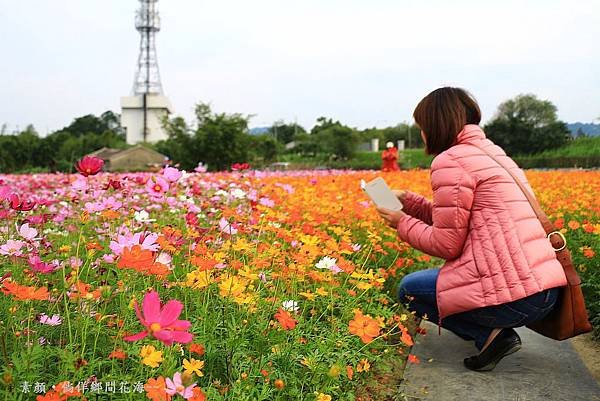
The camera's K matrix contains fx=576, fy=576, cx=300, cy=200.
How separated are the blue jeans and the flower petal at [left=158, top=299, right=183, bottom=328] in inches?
59.5

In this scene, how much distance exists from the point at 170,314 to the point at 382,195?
66.2 inches

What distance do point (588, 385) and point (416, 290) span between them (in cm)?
79

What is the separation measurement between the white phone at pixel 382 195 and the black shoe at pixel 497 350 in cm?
70

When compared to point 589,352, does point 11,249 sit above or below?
above

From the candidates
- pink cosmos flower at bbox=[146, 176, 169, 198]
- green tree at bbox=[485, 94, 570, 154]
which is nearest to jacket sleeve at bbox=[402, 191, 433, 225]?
pink cosmos flower at bbox=[146, 176, 169, 198]

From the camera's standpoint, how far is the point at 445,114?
2422 mm

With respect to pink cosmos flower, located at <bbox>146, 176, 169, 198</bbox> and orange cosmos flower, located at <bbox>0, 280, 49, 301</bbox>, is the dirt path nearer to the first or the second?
pink cosmos flower, located at <bbox>146, 176, 169, 198</bbox>

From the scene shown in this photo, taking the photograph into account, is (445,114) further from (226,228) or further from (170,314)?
(170,314)

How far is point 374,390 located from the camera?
2.15 m

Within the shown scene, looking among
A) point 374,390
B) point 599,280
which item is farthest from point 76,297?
point 599,280

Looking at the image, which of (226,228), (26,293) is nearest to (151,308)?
(26,293)

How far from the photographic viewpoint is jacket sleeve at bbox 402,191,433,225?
9.20 ft

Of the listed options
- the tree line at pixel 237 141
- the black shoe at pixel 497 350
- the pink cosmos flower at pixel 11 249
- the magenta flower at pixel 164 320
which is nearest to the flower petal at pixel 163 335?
the magenta flower at pixel 164 320

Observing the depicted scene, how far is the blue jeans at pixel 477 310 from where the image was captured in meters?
2.30
